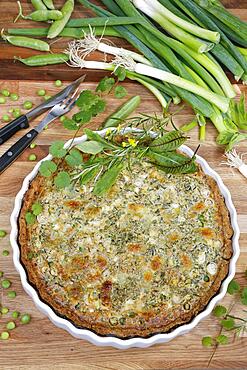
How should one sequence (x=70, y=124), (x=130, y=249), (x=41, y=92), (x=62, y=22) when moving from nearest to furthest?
(x=130, y=249), (x=70, y=124), (x=41, y=92), (x=62, y=22)

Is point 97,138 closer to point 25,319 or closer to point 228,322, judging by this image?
point 25,319

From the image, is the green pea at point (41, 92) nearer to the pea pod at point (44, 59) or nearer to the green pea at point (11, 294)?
the pea pod at point (44, 59)

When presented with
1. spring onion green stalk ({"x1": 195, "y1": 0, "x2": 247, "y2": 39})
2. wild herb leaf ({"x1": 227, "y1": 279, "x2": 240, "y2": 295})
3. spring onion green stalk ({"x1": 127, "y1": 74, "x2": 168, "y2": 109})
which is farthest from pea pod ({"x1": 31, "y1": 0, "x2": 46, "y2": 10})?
wild herb leaf ({"x1": 227, "y1": 279, "x2": 240, "y2": 295})

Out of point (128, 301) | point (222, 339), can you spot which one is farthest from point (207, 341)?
point (128, 301)

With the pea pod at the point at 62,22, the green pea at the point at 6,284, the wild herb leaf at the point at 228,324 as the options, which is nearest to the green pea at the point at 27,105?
the pea pod at the point at 62,22

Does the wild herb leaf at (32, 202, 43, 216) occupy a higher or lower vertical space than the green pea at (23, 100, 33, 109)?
lower

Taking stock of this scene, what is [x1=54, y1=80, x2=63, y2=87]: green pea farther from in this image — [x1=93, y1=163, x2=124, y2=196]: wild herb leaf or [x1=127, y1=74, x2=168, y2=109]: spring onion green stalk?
[x1=93, y1=163, x2=124, y2=196]: wild herb leaf
